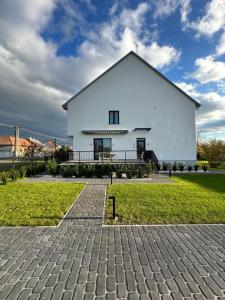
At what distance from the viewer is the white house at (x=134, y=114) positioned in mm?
23391

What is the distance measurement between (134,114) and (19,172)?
1276 centimetres

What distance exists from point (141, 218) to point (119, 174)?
923 centimetres

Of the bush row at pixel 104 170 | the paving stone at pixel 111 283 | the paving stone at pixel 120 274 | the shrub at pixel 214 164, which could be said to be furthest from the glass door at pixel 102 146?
the paving stone at pixel 111 283

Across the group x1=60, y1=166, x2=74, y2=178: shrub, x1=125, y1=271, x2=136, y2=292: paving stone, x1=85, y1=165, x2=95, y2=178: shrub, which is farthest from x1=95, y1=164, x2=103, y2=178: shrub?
x1=125, y1=271, x2=136, y2=292: paving stone

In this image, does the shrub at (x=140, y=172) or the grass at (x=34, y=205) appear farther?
the shrub at (x=140, y=172)

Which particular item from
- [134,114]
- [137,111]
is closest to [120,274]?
[134,114]

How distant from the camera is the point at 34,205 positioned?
7.89 m

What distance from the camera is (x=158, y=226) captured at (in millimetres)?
6066

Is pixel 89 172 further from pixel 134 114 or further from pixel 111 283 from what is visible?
pixel 111 283

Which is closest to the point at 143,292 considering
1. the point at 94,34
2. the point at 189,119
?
the point at 94,34

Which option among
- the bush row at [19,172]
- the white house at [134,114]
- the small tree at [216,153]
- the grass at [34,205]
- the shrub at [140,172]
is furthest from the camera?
the small tree at [216,153]

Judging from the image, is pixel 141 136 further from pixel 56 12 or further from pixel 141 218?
pixel 141 218

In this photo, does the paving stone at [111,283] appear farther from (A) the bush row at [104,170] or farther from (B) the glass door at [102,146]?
(B) the glass door at [102,146]

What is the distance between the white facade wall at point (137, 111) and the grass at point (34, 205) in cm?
1325
